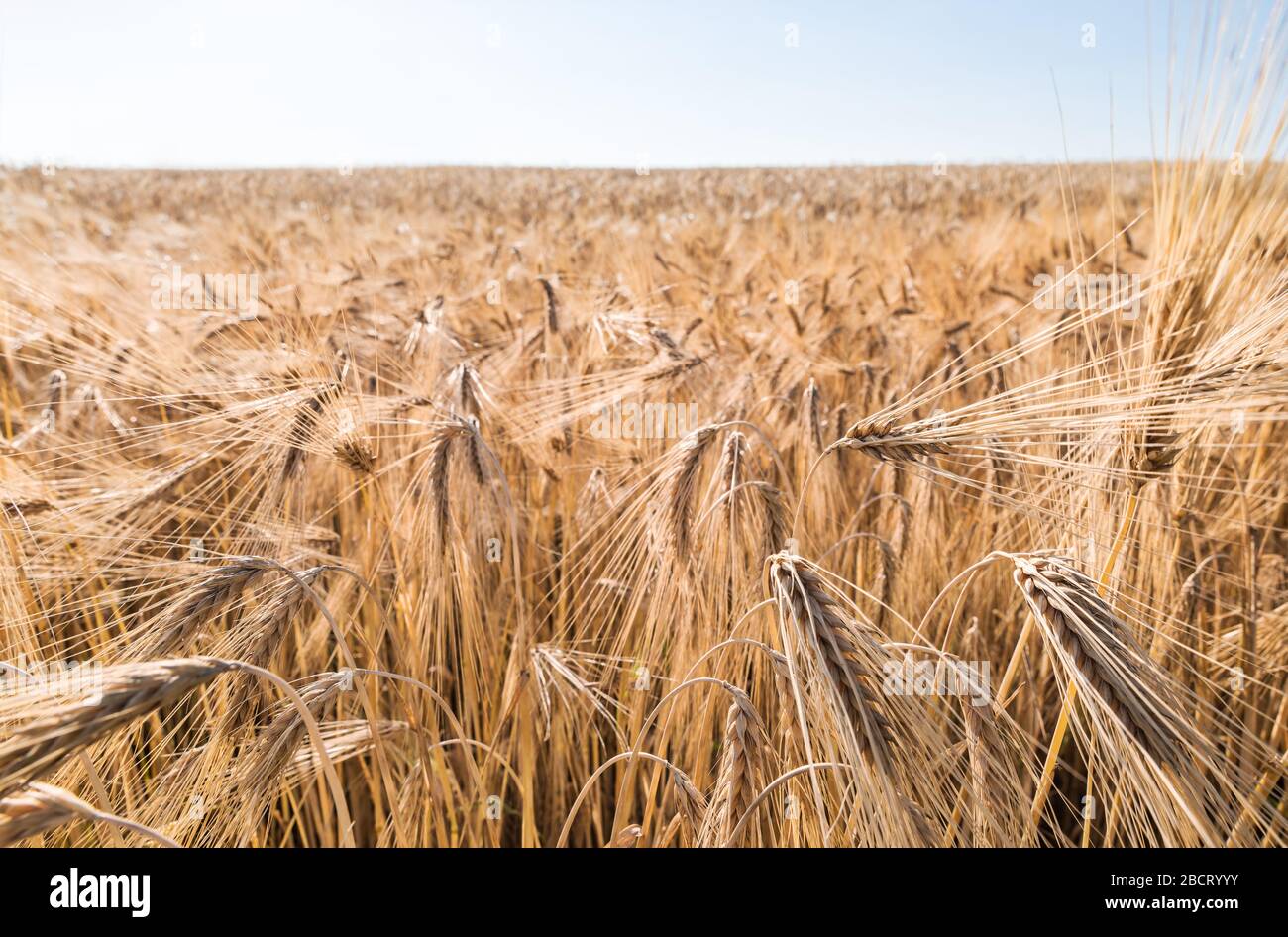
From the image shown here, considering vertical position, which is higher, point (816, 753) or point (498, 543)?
point (498, 543)

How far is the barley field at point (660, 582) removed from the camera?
870 millimetres

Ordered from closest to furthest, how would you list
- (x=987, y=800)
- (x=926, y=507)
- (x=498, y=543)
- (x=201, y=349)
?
1. (x=987, y=800)
2. (x=498, y=543)
3. (x=926, y=507)
4. (x=201, y=349)

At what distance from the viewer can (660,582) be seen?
4.21ft

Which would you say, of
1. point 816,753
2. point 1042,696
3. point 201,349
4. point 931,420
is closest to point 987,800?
point 816,753

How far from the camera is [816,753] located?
1164mm

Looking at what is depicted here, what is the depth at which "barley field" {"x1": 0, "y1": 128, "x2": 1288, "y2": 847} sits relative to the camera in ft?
2.85

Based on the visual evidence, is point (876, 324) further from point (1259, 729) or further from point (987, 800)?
point (987, 800)

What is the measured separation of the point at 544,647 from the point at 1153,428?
1.10 m

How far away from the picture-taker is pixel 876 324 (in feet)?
12.0

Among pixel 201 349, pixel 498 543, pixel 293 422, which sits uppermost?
pixel 201 349

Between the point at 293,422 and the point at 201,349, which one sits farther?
the point at 201,349

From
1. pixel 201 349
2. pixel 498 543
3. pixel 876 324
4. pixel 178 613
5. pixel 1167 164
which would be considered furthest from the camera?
pixel 876 324
